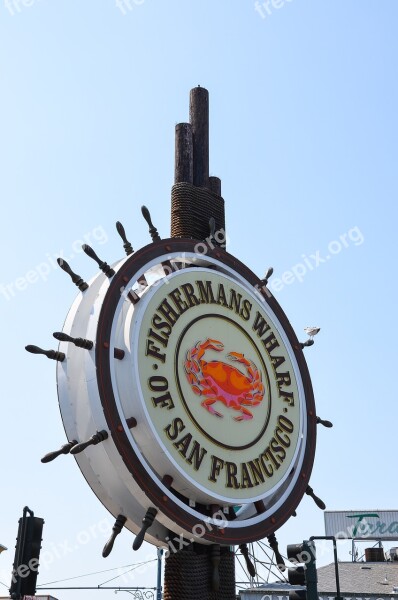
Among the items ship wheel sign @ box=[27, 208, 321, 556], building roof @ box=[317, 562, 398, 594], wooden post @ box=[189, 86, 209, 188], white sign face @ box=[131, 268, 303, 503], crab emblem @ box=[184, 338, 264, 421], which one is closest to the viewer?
ship wheel sign @ box=[27, 208, 321, 556]

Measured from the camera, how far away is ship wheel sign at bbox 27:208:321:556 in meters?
8.12

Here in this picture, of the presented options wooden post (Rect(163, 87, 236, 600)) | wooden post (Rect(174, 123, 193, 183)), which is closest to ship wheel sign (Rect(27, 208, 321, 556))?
wooden post (Rect(163, 87, 236, 600))

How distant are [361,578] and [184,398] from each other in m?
19.8

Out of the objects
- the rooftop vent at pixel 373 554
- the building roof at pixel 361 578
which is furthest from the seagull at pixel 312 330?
the rooftop vent at pixel 373 554

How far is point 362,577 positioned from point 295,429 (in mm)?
18197

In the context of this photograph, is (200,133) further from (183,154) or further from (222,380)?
(222,380)

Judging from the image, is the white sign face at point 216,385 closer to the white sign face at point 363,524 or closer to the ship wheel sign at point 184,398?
the ship wheel sign at point 184,398

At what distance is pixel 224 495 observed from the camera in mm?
Result: 8711

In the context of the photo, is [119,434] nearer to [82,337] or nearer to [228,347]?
[82,337]

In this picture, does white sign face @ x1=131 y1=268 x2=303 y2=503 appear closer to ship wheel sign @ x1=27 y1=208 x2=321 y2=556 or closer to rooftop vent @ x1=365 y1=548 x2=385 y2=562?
ship wheel sign @ x1=27 y1=208 x2=321 y2=556

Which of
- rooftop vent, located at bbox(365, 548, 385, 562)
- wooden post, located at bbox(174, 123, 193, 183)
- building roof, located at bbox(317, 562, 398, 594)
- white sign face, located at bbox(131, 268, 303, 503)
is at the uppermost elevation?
wooden post, located at bbox(174, 123, 193, 183)

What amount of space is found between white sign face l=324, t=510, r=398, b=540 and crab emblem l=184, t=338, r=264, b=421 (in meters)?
30.2

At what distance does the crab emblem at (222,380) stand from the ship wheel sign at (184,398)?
0.01 metres

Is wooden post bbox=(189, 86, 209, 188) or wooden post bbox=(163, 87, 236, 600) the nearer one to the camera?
wooden post bbox=(163, 87, 236, 600)
